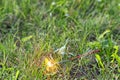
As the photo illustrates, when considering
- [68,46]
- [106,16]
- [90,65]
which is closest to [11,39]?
[68,46]

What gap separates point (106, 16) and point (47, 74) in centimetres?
88

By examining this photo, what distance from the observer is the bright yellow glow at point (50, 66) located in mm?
2078

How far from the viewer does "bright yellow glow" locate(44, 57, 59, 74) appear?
208 centimetres

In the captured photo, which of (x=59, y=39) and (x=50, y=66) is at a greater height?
(x=59, y=39)

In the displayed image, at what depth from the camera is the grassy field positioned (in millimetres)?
2090

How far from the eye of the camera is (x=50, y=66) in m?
2.10

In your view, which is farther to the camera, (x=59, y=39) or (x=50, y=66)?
(x=59, y=39)

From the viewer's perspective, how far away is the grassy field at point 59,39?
2.09 metres

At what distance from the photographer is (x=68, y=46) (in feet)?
7.54

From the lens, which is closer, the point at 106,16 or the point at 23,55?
the point at 23,55

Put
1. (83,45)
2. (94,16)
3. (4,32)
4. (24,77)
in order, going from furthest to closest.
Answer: (94,16), (4,32), (83,45), (24,77)

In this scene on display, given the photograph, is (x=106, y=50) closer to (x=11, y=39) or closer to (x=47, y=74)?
(x=47, y=74)

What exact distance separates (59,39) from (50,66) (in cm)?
34

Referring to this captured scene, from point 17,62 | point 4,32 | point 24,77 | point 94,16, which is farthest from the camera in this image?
point 94,16
